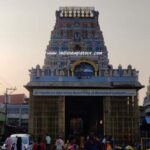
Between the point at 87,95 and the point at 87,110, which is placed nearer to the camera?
the point at 87,95

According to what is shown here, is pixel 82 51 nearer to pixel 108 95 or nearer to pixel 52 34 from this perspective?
pixel 52 34

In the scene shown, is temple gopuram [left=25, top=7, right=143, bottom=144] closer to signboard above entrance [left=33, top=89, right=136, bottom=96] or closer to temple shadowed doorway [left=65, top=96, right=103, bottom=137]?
signboard above entrance [left=33, top=89, right=136, bottom=96]

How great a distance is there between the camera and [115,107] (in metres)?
35.6

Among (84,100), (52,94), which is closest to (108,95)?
(52,94)

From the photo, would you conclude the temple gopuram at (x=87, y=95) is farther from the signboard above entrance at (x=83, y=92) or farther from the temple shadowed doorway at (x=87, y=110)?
the temple shadowed doorway at (x=87, y=110)

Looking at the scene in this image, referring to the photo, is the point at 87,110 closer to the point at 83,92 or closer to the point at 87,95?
the point at 87,95

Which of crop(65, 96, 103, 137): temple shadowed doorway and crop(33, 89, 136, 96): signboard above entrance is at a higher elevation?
crop(33, 89, 136, 96): signboard above entrance

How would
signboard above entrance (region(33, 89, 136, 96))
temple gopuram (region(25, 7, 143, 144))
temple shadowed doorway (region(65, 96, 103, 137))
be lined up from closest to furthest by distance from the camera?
temple gopuram (region(25, 7, 143, 144))
signboard above entrance (region(33, 89, 136, 96))
temple shadowed doorway (region(65, 96, 103, 137))

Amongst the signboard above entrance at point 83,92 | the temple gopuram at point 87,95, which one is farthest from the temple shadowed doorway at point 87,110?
the signboard above entrance at point 83,92

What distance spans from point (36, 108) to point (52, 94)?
65.2 inches

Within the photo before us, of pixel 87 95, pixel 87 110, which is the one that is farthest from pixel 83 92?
pixel 87 110

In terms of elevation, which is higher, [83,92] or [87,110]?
[83,92]

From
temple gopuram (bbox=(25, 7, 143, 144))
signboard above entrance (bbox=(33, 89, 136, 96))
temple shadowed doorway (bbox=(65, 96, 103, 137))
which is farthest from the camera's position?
temple shadowed doorway (bbox=(65, 96, 103, 137))

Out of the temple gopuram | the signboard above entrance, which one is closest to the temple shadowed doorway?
the temple gopuram
